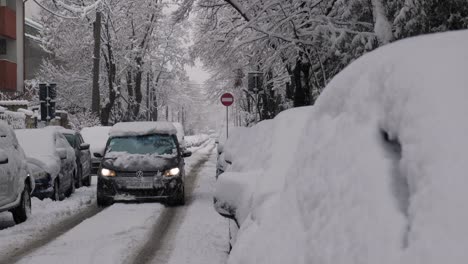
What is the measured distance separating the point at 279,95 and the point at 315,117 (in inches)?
1150

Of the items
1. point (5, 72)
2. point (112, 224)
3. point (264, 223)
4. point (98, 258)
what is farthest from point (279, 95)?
point (264, 223)

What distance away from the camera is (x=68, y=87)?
4553 cm

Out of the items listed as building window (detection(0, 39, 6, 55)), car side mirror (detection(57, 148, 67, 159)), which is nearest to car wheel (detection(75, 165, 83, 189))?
car side mirror (detection(57, 148, 67, 159))

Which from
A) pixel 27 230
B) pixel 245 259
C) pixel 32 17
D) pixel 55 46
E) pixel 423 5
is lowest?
pixel 27 230

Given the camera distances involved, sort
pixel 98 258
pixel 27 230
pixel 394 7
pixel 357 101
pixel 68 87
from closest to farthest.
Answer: pixel 357 101
pixel 98 258
pixel 27 230
pixel 394 7
pixel 68 87

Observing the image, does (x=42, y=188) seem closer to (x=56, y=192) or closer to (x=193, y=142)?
(x=56, y=192)

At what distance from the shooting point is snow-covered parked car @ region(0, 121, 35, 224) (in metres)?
9.84

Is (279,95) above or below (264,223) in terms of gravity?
above

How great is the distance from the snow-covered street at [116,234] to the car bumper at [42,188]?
22cm

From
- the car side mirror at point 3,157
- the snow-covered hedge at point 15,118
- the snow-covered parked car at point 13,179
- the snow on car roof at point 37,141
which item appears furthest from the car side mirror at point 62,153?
the snow-covered hedge at point 15,118

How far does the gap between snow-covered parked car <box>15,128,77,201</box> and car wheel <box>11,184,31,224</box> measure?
5.88 feet

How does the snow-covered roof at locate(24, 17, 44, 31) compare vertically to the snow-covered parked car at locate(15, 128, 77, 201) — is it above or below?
above

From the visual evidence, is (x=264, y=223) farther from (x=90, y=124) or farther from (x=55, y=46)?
(x=55, y=46)

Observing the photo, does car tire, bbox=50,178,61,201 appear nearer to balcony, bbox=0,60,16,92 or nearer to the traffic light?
the traffic light
